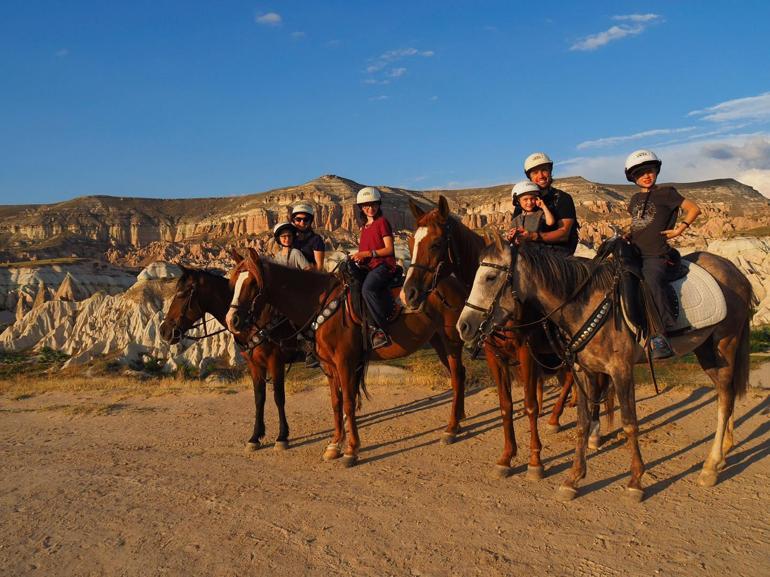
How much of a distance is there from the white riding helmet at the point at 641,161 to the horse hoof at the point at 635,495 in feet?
12.7

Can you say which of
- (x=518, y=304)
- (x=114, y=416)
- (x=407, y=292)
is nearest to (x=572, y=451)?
(x=518, y=304)

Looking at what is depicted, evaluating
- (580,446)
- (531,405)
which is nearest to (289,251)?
(531,405)

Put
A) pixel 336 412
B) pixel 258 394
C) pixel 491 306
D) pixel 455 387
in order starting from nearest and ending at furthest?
pixel 491 306 → pixel 336 412 → pixel 258 394 → pixel 455 387

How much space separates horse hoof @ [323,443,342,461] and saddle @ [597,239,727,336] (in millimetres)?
4459

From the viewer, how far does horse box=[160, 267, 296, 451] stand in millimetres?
8469

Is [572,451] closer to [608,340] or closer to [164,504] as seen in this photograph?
[608,340]

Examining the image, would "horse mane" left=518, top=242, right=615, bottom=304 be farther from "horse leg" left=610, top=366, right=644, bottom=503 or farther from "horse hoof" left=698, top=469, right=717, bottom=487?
"horse hoof" left=698, top=469, right=717, bottom=487

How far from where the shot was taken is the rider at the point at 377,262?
299 inches

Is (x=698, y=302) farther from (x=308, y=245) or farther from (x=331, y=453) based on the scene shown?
(x=308, y=245)

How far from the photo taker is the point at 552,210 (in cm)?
689

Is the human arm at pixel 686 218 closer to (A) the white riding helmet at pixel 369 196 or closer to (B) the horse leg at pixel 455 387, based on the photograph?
(B) the horse leg at pixel 455 387

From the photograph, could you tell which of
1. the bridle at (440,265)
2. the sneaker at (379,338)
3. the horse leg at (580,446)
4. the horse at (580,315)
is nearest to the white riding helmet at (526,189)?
the horse at (580,315)

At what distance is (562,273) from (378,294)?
279 centimetres

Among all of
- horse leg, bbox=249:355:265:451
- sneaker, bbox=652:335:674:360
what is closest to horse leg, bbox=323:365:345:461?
horse leg, bbox=249:355:265:451
